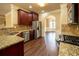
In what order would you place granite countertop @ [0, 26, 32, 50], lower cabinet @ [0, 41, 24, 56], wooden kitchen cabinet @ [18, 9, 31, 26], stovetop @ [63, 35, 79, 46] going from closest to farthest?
lower cabinet @ [0, 41, 24, 56] < granite countertop @ [0, 26, 32, 50] < stovetop @ [63, 35, 79, 46] < wooden kitchen cabinet @ [18, 9, 31, 26]

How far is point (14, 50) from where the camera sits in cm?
152

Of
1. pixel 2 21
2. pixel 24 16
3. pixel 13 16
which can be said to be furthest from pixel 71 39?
pixel 2 21

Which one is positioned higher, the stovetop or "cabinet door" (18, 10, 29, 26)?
"cabinet door" (18, 10, 29, 26)

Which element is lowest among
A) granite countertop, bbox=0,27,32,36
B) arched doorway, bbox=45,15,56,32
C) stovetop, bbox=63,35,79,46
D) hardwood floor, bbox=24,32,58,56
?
hardwood floor, bbox=24,32,58,56

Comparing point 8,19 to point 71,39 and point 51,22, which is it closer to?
point 51,22

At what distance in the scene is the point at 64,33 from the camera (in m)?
1.80

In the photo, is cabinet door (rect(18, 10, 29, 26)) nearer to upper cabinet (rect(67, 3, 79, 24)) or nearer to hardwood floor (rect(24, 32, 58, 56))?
hardwood floor (rect(24, 32, 58, 56))

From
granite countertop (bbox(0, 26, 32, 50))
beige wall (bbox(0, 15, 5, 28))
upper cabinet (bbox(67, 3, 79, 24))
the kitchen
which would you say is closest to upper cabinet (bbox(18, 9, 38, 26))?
the kitchen

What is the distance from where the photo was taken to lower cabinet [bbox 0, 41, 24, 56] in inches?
51.7

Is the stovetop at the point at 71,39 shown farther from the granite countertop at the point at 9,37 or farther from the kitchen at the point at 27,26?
the granite countertop at the point at 9,37

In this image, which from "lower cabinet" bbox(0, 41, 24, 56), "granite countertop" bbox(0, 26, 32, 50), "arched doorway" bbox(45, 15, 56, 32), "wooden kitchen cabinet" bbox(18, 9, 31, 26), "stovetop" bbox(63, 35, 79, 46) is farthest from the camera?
"arched doorway" bbox(45, 15, 56, 32)

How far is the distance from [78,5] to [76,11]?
9 cm

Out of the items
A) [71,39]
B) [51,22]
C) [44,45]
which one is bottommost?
[44,45]

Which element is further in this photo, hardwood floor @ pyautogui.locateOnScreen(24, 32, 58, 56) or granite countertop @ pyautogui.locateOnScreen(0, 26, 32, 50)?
hardwood floor @ pyautogui.locateOnScreen(24, 32, 58, 56)
